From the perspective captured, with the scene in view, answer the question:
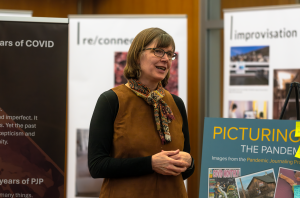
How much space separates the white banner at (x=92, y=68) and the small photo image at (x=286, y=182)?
4.83 feet

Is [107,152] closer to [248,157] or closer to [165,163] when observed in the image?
[165,163]

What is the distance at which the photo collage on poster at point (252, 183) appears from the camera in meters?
1.55

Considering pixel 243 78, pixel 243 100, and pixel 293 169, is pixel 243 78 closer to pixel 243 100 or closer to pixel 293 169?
pixel 243 100

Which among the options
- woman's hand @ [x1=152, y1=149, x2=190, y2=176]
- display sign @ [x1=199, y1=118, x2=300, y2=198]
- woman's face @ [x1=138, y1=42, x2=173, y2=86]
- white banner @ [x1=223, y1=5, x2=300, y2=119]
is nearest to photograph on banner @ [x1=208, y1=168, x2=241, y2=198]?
display sign @ [x1=199, y1=118, x2=300, y2=198]

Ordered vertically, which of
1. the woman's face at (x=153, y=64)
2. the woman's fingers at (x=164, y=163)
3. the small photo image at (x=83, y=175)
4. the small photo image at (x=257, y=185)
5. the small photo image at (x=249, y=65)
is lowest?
the small photo image at (x=83, y=175)

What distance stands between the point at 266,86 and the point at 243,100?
0.25 meters

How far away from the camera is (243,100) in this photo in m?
3.05

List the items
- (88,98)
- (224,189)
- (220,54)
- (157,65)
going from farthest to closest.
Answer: (220,54) → (88,98) → (224,189) → (157,65)

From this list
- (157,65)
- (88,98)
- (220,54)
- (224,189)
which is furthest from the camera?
(220,54)

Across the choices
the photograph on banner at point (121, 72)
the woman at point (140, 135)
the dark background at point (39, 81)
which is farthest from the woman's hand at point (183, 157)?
the photograph on banner at point (121, 72)

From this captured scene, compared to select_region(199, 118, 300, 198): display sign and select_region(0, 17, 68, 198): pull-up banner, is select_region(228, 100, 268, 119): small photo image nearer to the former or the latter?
select_region(199, 118, 300, 198): display sign

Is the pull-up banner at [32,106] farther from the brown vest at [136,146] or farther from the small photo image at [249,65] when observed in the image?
the small photo image at [249,65]

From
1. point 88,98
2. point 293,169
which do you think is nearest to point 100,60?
point 88,98

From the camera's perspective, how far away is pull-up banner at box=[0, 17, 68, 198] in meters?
2.02
